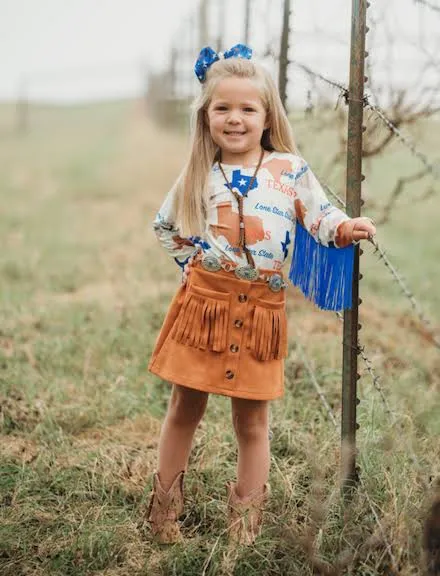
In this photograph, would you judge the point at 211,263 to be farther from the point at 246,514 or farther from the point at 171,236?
the point at 246,514

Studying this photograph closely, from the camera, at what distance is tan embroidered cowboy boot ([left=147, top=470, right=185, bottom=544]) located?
2.67 meters

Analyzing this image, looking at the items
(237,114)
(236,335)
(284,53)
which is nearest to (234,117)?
(237,114)

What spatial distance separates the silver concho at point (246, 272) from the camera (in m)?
2.53

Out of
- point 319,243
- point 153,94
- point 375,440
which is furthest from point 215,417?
point 153,94

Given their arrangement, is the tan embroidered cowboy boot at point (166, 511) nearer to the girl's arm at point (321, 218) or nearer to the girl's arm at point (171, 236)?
the girl's arm at point (171, 236)

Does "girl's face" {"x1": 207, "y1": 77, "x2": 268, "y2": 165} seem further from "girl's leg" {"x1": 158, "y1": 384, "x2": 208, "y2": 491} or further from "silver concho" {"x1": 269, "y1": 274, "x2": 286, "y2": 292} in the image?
"girl's leg" {"x1": 158, "y1": 384, "x2": 208, "y2": 491}

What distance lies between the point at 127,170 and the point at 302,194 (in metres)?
11.9

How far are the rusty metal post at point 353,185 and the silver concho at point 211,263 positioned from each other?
43 centimetres

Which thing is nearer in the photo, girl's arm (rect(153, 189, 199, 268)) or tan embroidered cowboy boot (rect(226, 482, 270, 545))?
tan embroidered cowboy boot (rect(226, 482, 270, 545))

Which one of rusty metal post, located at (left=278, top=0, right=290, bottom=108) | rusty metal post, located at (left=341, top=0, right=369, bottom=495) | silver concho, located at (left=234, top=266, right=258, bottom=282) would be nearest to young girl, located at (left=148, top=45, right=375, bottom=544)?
silver concho, located at (left=234, top=266, right=258, bottom=282)

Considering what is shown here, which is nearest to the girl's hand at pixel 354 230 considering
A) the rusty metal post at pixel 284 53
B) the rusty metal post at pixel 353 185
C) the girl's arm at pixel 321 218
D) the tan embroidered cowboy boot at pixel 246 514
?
the girl's arm at pixel 321 218

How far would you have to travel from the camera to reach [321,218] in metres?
2.50

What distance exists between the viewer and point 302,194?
8.44 ft

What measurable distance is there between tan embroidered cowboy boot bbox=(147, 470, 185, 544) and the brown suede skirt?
0.44 m
